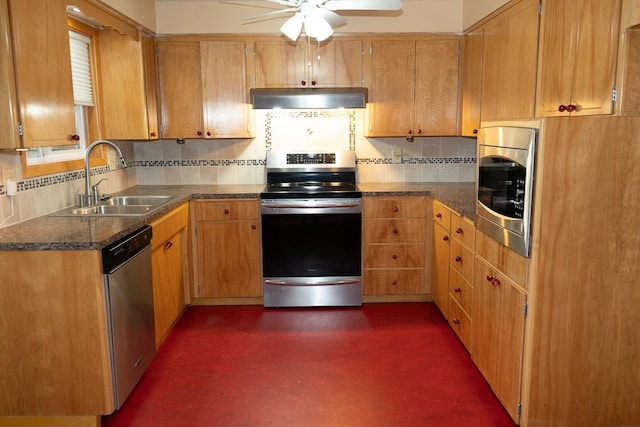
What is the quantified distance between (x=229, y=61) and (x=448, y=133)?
1.91 metres

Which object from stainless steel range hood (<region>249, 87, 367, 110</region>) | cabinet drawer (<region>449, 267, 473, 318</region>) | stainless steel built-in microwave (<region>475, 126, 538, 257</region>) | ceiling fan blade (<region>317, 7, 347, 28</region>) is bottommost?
cabinet drawer (<region>449, 267, 473, 318</region>)

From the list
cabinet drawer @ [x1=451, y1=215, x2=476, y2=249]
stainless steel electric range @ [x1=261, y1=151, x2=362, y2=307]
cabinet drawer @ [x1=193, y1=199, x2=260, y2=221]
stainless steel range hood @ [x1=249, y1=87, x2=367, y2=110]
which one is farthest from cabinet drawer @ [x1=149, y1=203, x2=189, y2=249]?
cabinet drawer @ [x1=451, y1=215, x2=476, y2=249]

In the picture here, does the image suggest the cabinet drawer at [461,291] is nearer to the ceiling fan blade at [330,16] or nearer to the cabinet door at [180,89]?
the ceiling fan blade at [330,16]

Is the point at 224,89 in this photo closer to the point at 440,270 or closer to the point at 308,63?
the point at 308,63

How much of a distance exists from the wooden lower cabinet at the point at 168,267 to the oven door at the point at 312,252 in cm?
63

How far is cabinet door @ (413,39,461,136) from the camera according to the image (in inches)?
165

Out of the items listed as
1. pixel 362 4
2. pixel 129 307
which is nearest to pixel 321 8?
pixel 362 4

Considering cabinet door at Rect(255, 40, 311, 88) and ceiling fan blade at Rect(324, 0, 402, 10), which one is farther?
cabinet door at Rect(255, 40, 311, 88)

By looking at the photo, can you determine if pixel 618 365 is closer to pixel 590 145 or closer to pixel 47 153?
pixel 590 145

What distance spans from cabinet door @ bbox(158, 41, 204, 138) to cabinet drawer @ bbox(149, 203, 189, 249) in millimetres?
731

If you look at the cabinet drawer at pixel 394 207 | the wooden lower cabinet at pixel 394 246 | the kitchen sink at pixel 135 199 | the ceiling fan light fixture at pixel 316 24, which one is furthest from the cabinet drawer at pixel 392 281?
the ceiling fan light fixture at pixel 316 24

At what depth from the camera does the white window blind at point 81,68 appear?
3504mm

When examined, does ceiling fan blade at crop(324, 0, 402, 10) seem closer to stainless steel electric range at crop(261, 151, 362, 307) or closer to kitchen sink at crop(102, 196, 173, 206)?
stainless steel electric range at crop(261, 151, 362, 307)

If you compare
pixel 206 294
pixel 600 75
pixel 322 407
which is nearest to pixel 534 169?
pixel 600 75
